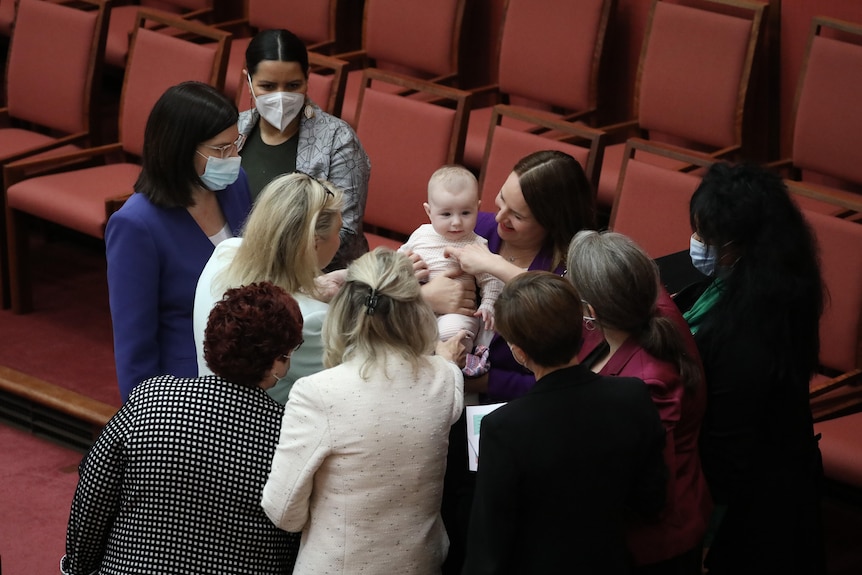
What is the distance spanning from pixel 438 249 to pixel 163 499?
1.00m

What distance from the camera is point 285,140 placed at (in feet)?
11.4

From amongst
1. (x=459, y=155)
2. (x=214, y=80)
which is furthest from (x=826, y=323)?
(x=214, y=80)

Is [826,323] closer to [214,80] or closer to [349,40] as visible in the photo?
[214,80]

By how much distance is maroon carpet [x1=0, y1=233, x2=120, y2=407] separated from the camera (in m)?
4.41

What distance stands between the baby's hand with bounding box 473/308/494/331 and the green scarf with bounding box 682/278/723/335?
1.47ft

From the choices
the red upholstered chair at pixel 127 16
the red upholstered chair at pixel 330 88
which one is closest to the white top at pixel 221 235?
the red upholstered chair at pixel 330 88

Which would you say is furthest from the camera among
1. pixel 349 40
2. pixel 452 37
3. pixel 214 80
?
pixel 349 40

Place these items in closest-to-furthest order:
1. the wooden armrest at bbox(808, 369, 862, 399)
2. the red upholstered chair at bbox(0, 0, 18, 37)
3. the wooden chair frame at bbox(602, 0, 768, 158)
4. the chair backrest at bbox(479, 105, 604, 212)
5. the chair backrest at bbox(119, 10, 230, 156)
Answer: the wooden armrest at bbox(808, 369, 862, 399) → the chair backrest at bbox(479, 105, 604, 212) → the wooden chair frame at bbox(602, 0, 768, 158) → the chair backrest at bbox(119, 10, 230, 156) → the red upholstered chair at bbox(0, 0, 18, 37)

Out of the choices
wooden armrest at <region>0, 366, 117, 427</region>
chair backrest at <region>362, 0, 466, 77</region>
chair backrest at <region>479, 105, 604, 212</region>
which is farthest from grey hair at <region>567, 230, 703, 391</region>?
chair backrest at <region>362, 0, 466, 77</region>

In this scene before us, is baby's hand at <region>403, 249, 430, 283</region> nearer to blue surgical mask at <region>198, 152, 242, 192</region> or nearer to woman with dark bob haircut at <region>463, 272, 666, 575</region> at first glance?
blue surgical mask at <region>198, 152, 242, 192</region>

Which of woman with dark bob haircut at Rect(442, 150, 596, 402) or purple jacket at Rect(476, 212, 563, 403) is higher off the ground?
woman with dark bob haircut at Rect(442, 150, 596, 402)

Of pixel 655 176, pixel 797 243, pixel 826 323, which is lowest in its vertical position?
pixel 826 323

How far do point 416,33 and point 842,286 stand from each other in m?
2.52

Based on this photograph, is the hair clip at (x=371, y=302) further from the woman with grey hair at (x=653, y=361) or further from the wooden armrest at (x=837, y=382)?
the wooden armrest at (x=837, y=382)
